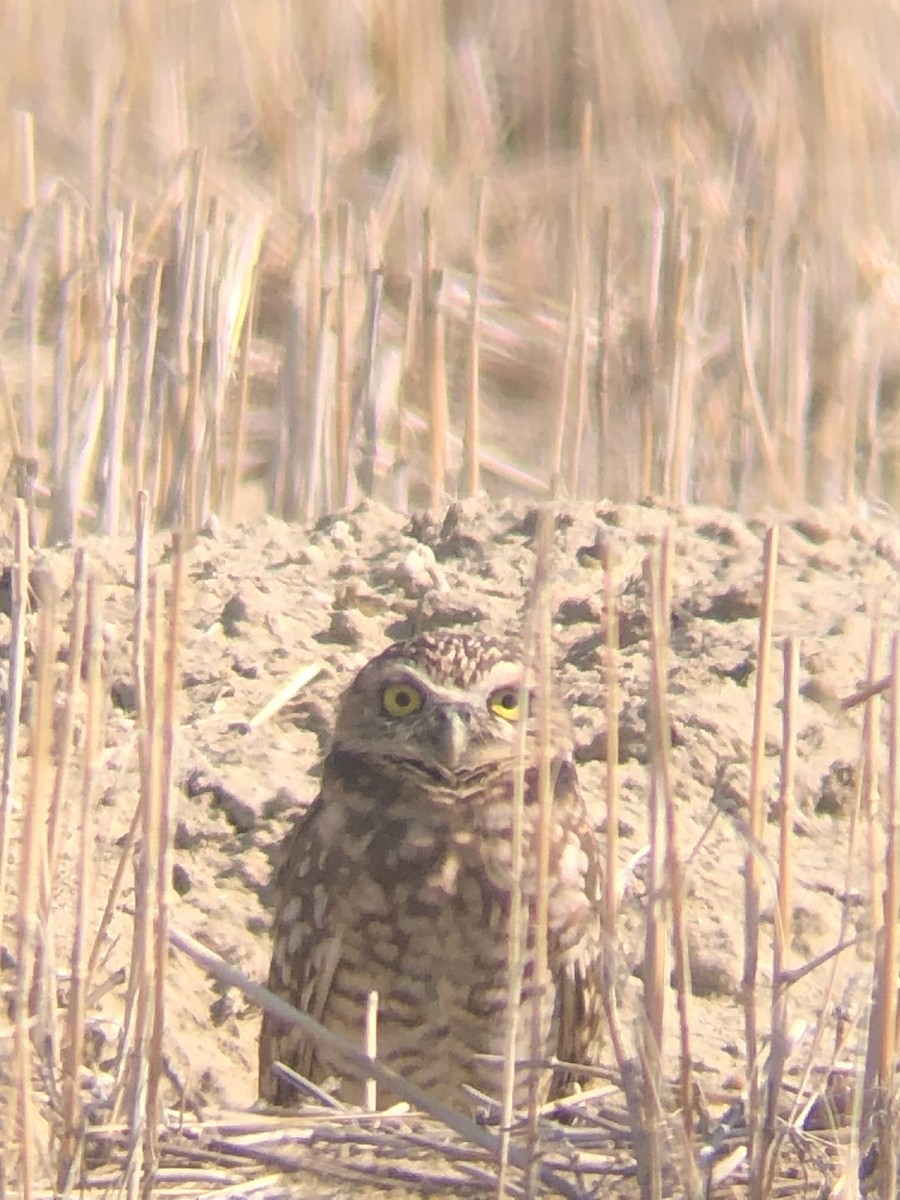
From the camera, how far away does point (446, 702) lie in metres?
3.85

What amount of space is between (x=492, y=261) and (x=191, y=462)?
2588 mm

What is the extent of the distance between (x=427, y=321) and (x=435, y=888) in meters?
2.06

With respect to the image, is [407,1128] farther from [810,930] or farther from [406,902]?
[810,930]

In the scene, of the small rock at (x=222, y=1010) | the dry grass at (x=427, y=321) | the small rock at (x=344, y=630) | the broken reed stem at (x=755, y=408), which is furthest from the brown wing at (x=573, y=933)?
the broken reed stem at (x=755, y=408)

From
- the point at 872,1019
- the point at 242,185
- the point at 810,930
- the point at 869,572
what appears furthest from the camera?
the point at 242,185

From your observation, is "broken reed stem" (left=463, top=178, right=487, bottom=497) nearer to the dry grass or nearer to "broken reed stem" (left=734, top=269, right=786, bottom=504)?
the dry grass

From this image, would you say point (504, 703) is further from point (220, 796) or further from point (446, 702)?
point (220, 796)

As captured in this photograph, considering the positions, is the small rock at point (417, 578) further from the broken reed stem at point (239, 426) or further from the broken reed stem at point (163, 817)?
the broken reed stem at point (163, 817)

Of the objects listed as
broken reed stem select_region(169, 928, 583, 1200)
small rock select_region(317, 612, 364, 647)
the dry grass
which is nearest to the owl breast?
the dry grass

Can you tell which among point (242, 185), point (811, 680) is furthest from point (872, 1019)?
point (242, 185)

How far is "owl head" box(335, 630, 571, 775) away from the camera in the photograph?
3.83m

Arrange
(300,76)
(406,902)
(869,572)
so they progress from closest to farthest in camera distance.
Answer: (406,902) → (869,572) → (300,76)

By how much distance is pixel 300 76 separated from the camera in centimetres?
743

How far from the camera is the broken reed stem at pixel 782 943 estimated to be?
2.62 meters
